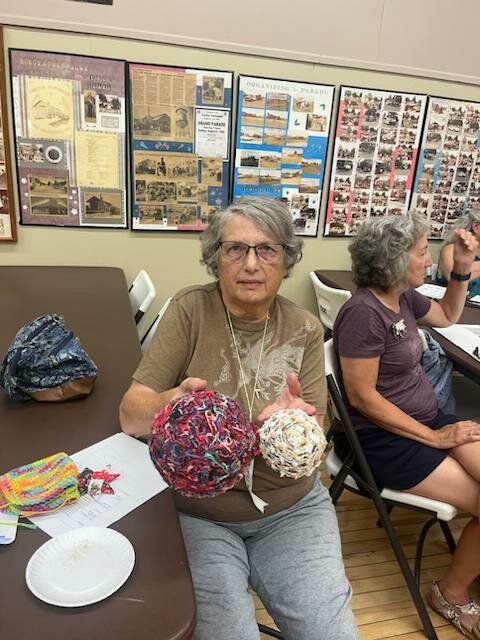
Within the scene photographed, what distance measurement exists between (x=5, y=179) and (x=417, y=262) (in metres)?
2.02

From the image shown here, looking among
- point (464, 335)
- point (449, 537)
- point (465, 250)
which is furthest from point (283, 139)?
point (449, 537)

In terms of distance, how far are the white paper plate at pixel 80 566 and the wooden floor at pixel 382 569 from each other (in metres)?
0.99

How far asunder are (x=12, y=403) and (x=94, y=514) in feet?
1.76

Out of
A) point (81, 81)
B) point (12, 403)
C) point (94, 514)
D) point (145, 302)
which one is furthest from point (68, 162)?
point (94, 514)

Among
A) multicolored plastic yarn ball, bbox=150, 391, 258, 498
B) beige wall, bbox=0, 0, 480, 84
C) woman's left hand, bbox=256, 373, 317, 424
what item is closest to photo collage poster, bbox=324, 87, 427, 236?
beige wall, bbox=0, 0, 480, 84

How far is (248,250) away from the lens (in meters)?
1.19

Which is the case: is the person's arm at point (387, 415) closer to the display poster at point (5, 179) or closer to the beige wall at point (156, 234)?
the beige wall at point (156, 234)

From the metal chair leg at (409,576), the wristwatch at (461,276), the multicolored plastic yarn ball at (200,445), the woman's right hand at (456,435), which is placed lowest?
the metal chair leg at (409,576)

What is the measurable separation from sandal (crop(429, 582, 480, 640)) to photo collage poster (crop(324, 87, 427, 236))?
1.99 meters

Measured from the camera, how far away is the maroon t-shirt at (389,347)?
4.83 ft

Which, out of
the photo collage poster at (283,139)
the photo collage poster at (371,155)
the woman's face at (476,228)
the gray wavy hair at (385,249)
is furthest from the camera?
the photo collage poster at (371,155)

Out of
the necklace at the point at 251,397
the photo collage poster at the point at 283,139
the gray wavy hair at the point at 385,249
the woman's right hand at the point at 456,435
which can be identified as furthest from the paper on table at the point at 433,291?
the necklace at the point at 251,397

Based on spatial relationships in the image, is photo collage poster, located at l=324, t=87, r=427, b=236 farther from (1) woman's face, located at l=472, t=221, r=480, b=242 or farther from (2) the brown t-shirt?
(2) the brown t-shirt

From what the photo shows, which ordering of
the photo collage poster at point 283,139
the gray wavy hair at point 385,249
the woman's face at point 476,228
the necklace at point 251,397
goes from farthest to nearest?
the photo collage poster at point 283,139 → the woman's face at point 476,228 → the gray wavy hair at point 385,249 → the necklace at point 251,397
